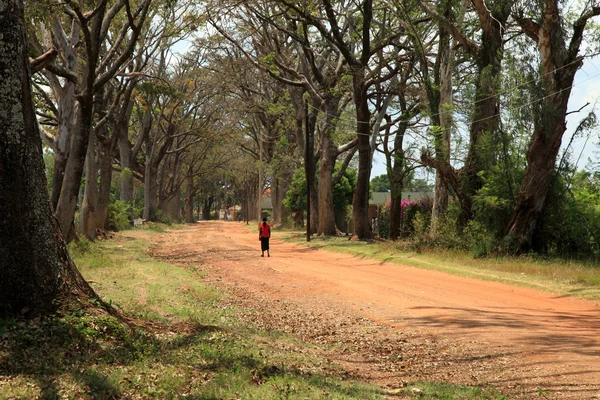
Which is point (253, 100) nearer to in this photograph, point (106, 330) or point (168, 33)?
point (168, 33)

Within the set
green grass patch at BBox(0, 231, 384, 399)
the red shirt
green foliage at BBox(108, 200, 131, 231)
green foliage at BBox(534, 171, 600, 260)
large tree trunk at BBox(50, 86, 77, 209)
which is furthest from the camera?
green foliage at BBox(108, 200, 131, 231)

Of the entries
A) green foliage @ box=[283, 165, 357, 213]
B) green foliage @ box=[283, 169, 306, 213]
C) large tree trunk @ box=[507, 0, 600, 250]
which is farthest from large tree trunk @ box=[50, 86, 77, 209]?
green foliage @ box=[283, 169, 306, 213]

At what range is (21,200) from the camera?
6375 mm

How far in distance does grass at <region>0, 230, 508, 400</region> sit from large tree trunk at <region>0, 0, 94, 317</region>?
36 centimetres

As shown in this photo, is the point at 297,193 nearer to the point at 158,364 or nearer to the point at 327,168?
the point at 327,168

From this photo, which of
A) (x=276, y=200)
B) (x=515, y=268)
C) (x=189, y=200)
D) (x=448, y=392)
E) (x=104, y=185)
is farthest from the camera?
(x=189, y=200)

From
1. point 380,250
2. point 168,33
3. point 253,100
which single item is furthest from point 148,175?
point 380,250

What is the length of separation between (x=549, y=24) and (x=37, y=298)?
16.0 m

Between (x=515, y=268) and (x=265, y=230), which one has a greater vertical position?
(x=265, y=230)

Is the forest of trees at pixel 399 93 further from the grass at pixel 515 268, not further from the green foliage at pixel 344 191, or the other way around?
the green foliage at pixel 344 191

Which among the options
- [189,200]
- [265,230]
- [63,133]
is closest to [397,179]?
[265,230]

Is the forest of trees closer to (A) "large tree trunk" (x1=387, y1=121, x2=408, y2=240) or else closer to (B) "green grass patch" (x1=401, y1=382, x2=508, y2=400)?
(A) "large tree trunk" (x1=387, y1=121, x2=408, y2=240)

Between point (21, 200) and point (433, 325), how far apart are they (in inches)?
253

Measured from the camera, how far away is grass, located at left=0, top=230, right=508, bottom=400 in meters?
5.12
